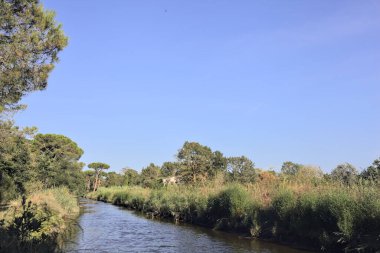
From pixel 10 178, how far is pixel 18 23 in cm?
1338

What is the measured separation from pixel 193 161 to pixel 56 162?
20.5 meters

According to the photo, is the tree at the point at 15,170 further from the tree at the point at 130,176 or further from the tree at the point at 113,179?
the tree at the point at 113,179

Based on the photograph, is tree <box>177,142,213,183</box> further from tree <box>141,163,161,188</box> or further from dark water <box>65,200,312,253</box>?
dark water <box>65,200,312,253</box>

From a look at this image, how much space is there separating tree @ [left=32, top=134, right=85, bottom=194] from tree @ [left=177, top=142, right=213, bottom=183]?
15703 millimetres

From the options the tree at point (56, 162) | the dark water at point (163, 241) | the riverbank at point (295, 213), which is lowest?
the dark water at point (163, 241)

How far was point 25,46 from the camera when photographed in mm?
15445

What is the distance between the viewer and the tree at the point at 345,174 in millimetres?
18859

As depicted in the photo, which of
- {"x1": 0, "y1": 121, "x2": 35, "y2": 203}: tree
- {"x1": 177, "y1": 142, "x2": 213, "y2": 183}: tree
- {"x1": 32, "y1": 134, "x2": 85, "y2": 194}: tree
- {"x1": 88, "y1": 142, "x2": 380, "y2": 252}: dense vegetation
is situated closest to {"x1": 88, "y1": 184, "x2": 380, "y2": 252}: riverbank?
{"x1": 88, "y1": 142, "x2": 380, "y2": 252}: dense vegetation

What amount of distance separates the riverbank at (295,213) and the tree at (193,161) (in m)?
26.3

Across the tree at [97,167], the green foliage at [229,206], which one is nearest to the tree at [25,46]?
the green foliage at [229,206]

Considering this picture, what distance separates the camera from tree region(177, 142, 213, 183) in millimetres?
57600

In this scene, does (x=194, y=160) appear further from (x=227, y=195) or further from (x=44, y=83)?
(x=44, y=83)

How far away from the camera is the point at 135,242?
18938mm

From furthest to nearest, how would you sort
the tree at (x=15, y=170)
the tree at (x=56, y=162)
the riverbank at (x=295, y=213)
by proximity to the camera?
1. the tree at (x=56, y=162)
2. the tree at (x=15, y=170)
3. the riverbank at (x=295, y=213)
